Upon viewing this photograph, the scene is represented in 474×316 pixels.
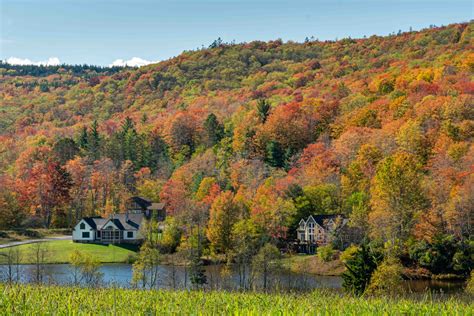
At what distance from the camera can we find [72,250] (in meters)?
73.9

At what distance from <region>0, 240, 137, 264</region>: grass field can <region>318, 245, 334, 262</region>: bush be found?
21.6 m

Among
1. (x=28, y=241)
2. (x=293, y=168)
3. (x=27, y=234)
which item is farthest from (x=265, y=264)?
(x=27, y=234)

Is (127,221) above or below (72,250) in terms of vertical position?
above

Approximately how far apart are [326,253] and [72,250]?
96.8 feet

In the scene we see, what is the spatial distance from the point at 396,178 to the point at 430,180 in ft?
34.6

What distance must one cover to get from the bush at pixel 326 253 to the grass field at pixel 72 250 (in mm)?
21585

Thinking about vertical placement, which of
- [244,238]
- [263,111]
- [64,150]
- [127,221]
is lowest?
[244,238]

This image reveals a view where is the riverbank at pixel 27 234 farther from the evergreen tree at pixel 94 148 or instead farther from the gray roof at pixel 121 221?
the evergreen tree at pixel 94 148

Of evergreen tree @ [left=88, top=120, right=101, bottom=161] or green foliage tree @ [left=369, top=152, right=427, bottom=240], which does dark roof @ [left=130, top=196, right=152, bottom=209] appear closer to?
evergreen tree @ [left=88, top=120, right=101, bottom=161]

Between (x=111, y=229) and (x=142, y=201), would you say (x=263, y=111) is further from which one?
(x=111, y=229)

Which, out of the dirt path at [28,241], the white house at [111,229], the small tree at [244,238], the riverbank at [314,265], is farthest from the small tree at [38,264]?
→ the riverbank at [314,265]

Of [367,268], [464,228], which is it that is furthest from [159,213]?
[367,268]

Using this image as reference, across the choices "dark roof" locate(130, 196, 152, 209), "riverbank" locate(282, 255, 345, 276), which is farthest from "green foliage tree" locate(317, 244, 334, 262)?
"dark roof" locate(130, 196, 152, 209)

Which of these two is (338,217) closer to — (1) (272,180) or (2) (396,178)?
(2) (396,178)
